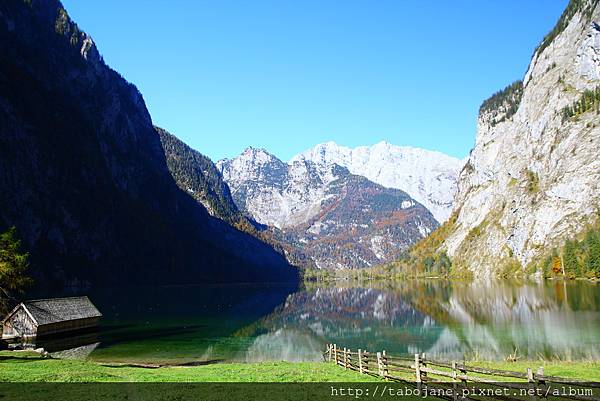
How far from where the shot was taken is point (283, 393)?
25.2 m

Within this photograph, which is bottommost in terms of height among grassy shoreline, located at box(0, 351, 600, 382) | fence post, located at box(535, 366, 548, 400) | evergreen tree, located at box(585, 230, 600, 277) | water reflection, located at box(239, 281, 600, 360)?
water reflection, located at box(239, 281, 600, 360)

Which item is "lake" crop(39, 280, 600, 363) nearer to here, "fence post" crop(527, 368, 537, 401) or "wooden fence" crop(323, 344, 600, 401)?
"wooden fence" crop(323, 344, 600, 401)

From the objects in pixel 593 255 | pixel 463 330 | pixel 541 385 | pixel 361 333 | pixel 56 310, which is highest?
pixel 593 255

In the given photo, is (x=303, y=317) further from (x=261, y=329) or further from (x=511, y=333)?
(x=511, y=333)

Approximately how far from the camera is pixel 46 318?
60719 mm

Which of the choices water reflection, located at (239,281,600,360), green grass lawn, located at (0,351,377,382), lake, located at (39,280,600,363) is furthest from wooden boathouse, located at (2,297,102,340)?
water reflection, located at (239,281,600,360)

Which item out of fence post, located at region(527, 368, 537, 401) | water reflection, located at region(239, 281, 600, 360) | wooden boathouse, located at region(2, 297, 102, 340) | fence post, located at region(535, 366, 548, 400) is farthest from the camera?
wooden boathouse, located at region(2, 297, 102, 340)

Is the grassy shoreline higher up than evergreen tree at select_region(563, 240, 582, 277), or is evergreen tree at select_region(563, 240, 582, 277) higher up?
evergreen tree at select_region(563, 240, 582, 277)

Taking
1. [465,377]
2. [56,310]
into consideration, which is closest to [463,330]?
[465,377]

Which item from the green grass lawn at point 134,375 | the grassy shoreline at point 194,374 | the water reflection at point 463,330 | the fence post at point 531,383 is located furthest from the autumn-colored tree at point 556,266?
the fence post at point 531,383

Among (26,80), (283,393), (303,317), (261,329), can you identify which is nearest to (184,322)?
(261,329)

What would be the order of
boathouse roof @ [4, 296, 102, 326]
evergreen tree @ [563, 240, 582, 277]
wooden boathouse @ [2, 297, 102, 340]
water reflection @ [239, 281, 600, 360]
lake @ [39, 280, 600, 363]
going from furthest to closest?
1. evergreen tree @ [563, 240, 582, 277]
2. boathouse roof @ [4, 296, 102, 326]
3. wooden boathouse @ [2, 297, 102, 340]
4. lake @ [39, 280, 600, 363]
5. water reflection @ [239, 281, 600, 360]

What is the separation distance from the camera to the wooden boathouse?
5800cm

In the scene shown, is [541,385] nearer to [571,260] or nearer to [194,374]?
[194,374]
